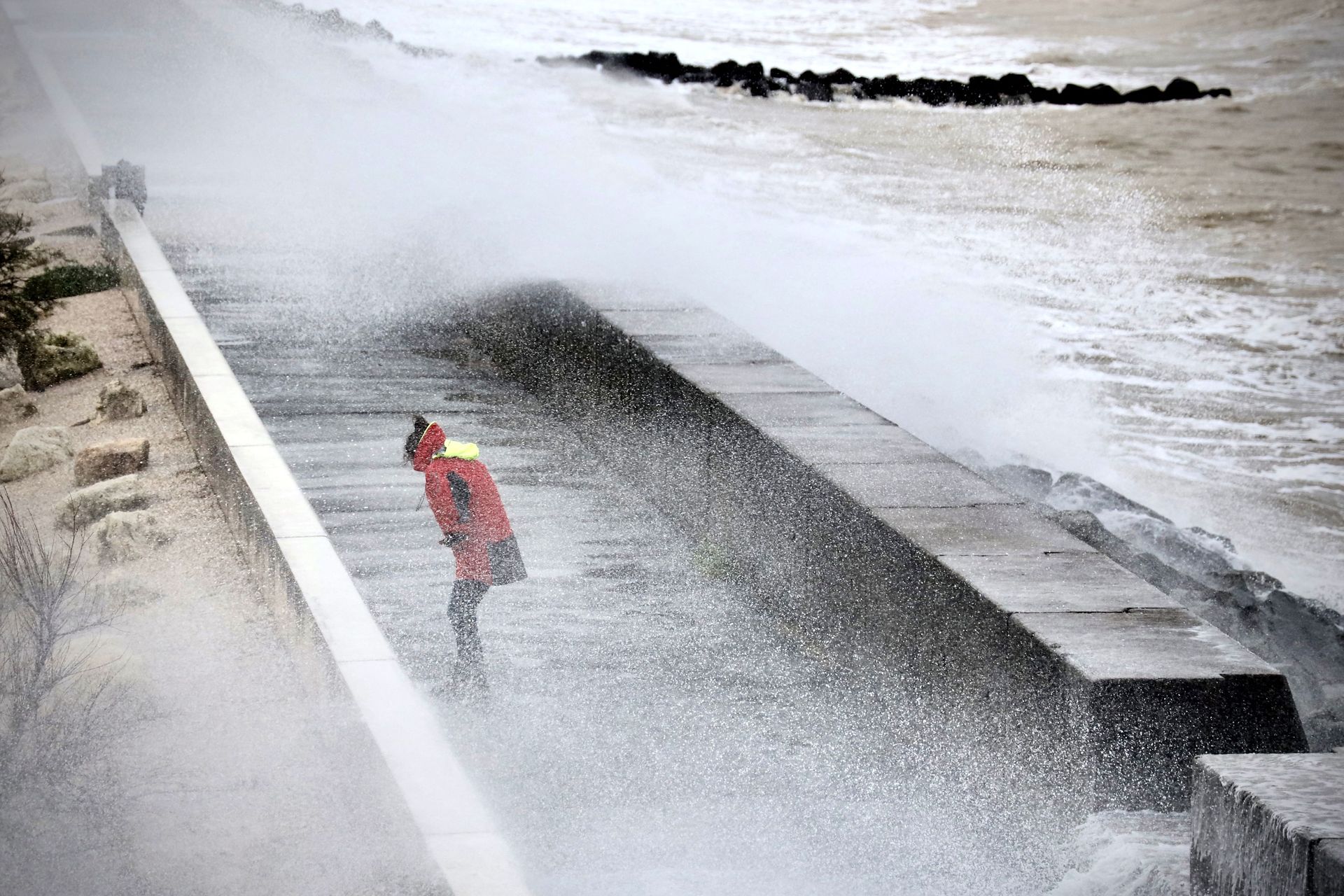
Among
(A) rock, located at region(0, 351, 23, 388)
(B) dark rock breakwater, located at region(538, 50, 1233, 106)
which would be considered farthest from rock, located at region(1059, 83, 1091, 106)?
(A) rock, located at region(0, 351, 23, 388)

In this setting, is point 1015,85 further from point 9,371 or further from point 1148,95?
Answer: point 9,371

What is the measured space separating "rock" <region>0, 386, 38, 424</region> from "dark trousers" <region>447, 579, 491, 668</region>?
14.4 ft

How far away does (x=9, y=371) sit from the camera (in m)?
8.74

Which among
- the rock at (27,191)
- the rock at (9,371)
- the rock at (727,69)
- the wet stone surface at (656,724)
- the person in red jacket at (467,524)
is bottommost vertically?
the wet stone surface at (656,724)

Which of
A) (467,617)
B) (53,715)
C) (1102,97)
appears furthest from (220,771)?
(1102,97)

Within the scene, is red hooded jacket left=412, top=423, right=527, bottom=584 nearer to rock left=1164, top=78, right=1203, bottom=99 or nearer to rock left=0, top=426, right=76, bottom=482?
rock left=0, top=426, right=76, bottom=482

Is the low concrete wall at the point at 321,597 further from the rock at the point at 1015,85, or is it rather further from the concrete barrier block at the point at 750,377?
the rock at the point at 1015,85

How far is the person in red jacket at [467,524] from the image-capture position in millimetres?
4859

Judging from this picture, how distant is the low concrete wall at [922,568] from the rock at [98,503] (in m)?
2.16

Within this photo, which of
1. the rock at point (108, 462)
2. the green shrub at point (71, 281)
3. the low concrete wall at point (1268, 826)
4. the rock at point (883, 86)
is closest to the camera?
the low concrete wall at point (1268, 826)

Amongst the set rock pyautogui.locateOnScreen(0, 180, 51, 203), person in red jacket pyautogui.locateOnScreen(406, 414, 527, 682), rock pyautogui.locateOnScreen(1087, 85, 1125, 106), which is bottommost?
person in red jacket pyautogui.locateOnScreen(406, 414, 527, 682)

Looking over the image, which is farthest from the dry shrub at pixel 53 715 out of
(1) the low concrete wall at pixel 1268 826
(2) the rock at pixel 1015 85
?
(2) the rock at pixel 1015 85

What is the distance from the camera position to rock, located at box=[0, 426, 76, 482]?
7.04 meters

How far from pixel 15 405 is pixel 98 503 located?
7.72 ft
